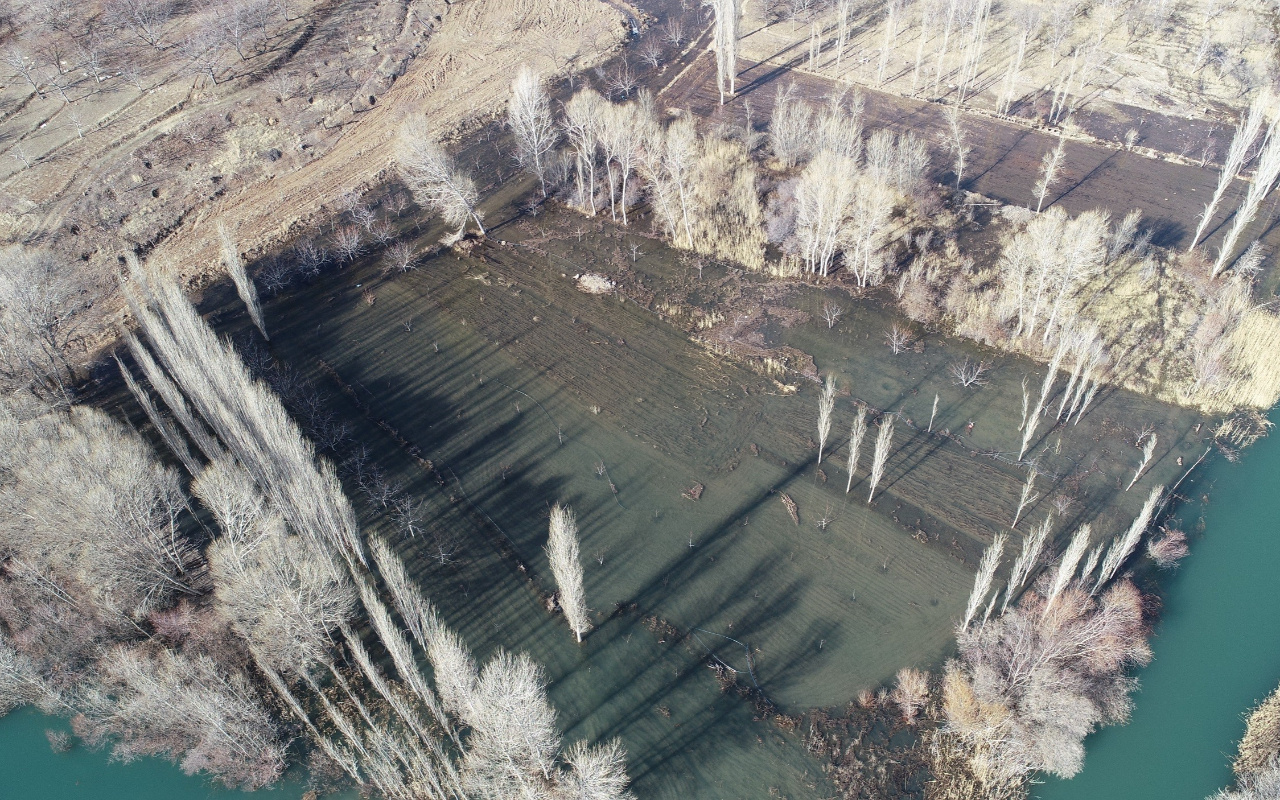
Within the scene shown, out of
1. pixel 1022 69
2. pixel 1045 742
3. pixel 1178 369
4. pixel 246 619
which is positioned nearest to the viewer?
pixel 1045 742

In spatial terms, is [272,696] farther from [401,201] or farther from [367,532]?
[401,201]

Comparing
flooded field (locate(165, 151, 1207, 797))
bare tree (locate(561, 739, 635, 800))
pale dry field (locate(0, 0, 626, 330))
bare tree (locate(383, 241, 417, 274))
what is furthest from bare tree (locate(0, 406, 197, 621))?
bare tree (locate(383, 241, 417, 274))

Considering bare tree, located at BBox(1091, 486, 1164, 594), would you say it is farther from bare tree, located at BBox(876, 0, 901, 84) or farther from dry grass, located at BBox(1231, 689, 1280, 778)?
bare tree, located at BBox(876, 0, 901, 84)

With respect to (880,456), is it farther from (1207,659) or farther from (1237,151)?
(1237,151)

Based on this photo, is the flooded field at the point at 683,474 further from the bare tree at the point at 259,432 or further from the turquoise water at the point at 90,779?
the turquoise water at the point at 90,779

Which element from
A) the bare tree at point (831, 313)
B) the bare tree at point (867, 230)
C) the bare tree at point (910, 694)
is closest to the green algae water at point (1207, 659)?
the bare tree at point (910, 694)

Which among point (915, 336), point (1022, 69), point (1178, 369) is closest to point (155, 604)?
point (915, 336)

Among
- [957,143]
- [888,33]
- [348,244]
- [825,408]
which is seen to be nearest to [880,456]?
[825,408]
